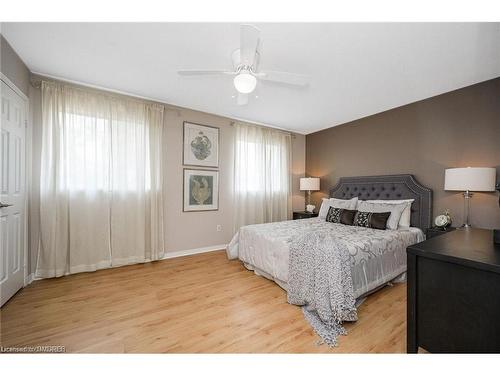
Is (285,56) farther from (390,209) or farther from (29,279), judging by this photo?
(29,279)

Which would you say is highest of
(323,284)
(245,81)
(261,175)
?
(245,81)

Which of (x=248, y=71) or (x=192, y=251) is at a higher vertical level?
(x=248, y=71)

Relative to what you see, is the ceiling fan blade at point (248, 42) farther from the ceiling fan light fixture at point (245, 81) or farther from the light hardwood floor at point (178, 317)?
the light hardwood floor at point (178, 317)

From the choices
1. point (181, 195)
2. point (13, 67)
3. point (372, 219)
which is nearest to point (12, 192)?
point (13, 67)

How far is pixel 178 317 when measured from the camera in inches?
73.4

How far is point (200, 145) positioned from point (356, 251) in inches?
113

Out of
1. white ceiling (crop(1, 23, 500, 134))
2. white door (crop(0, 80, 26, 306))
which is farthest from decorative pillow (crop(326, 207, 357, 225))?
white door (crop(0, 80, 26, 306))

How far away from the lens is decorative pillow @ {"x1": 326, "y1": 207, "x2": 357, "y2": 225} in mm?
3188

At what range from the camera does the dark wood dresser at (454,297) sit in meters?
1.01

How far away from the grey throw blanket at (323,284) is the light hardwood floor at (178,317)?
0.09m

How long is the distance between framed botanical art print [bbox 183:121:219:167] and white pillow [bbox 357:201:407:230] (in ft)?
8.47

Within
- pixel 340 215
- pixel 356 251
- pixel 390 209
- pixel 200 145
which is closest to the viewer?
pixel 356 251
